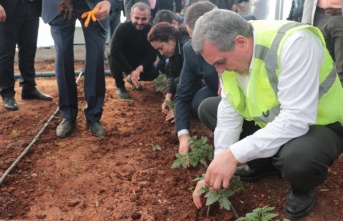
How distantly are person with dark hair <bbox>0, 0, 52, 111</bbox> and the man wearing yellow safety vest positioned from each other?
2.86m

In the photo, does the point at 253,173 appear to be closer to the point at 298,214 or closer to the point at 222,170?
the point at 298,214

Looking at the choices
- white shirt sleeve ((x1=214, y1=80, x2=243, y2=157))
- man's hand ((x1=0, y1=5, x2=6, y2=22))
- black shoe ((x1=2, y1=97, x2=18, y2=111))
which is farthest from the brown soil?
man's hand ((x1=0, y1=5, x2=6, y2=22))

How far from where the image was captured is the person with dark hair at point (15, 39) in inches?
160

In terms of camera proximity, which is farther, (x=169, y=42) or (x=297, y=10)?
(x=297, y=10)

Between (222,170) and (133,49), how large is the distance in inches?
126

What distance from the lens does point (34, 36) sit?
4.44m

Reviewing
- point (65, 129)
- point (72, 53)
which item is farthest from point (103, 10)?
point (65, 129)

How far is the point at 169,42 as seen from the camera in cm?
371

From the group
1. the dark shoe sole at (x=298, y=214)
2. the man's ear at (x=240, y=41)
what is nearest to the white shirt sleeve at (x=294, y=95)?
the man's ear at (x=240, y=41)

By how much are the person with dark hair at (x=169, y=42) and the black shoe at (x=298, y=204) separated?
171cm

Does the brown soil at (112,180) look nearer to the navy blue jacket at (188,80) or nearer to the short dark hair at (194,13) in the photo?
the navy blue jacket at (188,80)

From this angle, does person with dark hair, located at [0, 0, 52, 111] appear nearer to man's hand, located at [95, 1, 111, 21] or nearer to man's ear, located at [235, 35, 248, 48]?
man's hand, located at [95, 1, 111, 21]

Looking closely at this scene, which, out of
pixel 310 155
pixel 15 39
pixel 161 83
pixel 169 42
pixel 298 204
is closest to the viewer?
pixel 310 155

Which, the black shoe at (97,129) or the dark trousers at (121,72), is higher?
the dark trousers at (121,72)
